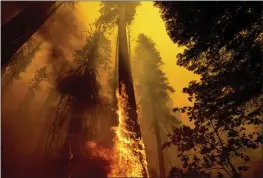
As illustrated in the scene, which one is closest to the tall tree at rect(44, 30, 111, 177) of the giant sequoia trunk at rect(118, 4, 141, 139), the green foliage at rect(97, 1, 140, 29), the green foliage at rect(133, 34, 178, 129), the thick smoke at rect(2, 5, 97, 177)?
the green foliage at rect(97, 1, 140, 29)

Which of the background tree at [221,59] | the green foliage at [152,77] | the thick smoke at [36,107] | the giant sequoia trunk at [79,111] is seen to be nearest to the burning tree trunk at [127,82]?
the background tree at [221,59]

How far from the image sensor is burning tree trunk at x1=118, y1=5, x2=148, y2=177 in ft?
34.3

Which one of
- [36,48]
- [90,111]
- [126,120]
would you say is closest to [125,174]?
[126,120]

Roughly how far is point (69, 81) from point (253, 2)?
1064cm

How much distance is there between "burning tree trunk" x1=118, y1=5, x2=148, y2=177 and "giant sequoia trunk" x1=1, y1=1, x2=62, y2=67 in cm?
389

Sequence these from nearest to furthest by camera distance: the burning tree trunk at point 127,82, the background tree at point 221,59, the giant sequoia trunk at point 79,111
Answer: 1. the background tree at point 221,59
2. the burning tree trunk at point 127,82
3. the giant sequoia trunk at point 79,111

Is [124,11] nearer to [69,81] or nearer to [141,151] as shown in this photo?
[69,81]

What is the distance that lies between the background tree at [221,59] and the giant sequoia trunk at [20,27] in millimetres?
5499

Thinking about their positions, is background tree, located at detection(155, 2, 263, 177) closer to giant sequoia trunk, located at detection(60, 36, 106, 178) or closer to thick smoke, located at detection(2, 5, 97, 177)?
giant sequoia trunk, located at detection(60, 36, 106, 178)

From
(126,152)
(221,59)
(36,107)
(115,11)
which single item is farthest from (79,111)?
(36,107)

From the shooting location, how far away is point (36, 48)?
1060 inches

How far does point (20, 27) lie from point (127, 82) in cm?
505

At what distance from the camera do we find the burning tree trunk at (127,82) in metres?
10.5

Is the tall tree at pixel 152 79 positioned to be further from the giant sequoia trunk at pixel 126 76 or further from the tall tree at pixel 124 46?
the giant sequoia trunk at pixel 126 76
